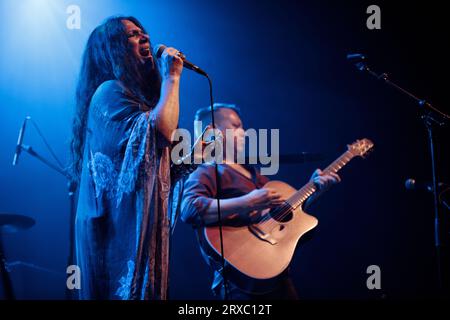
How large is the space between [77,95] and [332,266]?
83.7 inches

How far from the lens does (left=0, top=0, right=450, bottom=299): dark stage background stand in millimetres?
3197

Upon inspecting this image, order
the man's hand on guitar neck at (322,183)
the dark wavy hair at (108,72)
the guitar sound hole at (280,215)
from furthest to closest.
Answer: the man's hand on guitar neck at (322,183)
the guitar sound hole at (280,215)
the dark wavy hair at (108,72)

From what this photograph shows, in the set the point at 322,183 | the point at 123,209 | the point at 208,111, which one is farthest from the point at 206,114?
the point at 123,209

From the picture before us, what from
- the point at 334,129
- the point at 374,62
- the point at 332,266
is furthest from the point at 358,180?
the point at 374,62

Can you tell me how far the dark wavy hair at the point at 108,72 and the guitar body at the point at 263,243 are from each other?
2.60 feet

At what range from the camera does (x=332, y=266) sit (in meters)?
3.15

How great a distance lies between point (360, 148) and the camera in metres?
2.88

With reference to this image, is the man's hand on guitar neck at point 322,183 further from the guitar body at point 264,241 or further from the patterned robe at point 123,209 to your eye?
the patterned robe at point 123,209

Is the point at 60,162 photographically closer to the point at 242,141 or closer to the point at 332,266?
the point at 242,141

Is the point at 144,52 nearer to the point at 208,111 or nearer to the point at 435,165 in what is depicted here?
the point at 208,111

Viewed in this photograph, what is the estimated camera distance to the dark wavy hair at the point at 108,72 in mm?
1816

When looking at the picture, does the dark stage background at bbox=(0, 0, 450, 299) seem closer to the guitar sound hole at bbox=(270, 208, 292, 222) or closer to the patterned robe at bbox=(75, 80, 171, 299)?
the guitar sound hole at bbox=(270, 208, 292, 222)

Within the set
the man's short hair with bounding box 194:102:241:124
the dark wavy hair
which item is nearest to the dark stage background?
the man's short hair with bounding box 194:102:241:124

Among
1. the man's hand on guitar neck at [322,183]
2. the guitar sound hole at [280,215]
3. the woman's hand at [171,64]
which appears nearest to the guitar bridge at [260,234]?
the guitar sound hole at [280,215]
